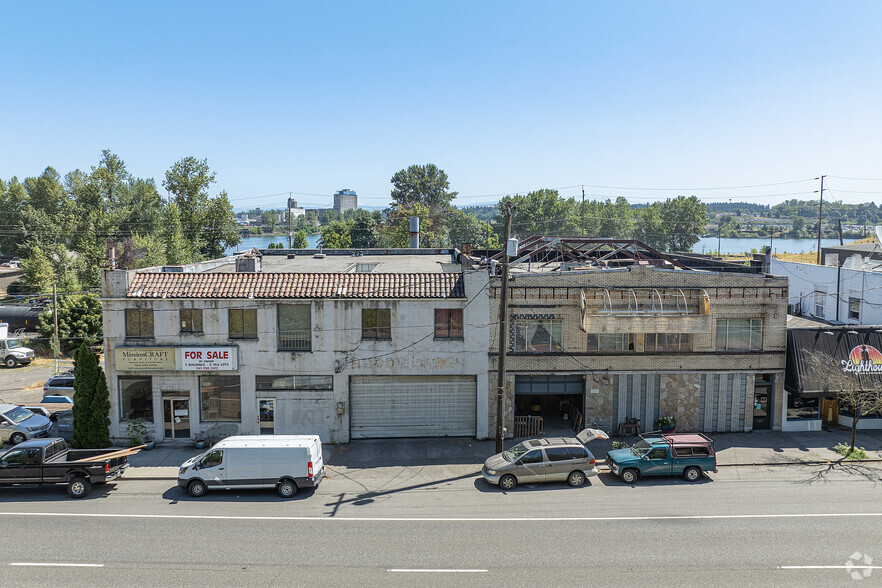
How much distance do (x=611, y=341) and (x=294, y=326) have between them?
14.6 metres

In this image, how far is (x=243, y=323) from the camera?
2736 centimetres

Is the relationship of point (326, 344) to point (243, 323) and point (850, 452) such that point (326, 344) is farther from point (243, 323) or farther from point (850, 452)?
point (850, 452)

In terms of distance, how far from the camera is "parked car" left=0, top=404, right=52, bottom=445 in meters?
29.3

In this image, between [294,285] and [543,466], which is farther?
[294,285]

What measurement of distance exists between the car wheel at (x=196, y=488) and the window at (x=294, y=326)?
7.24 metres

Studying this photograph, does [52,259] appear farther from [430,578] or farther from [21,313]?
[430,578]

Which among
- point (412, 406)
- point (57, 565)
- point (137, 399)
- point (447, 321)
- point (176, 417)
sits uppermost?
point (447, 321)

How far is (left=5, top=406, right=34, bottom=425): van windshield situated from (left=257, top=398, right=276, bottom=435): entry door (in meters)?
12.5

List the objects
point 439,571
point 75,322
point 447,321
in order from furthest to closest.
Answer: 1. point 75,322
2. point 447,321
3. point 439,571

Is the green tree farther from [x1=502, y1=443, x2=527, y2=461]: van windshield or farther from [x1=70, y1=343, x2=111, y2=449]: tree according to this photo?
[x1=502, y1=443, x2=527, y2=461]: van windshield

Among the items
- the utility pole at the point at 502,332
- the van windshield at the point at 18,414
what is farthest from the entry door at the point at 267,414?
the van windshield at the point at 18,414

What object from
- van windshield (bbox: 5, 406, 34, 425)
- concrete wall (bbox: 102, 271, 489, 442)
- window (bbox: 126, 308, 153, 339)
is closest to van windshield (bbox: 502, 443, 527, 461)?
concrete wall (bbox: 102, 271, 489, 442)

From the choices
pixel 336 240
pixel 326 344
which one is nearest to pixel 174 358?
pixel 326 344

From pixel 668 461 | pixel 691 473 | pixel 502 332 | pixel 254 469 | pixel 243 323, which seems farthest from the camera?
pixel 243 323
